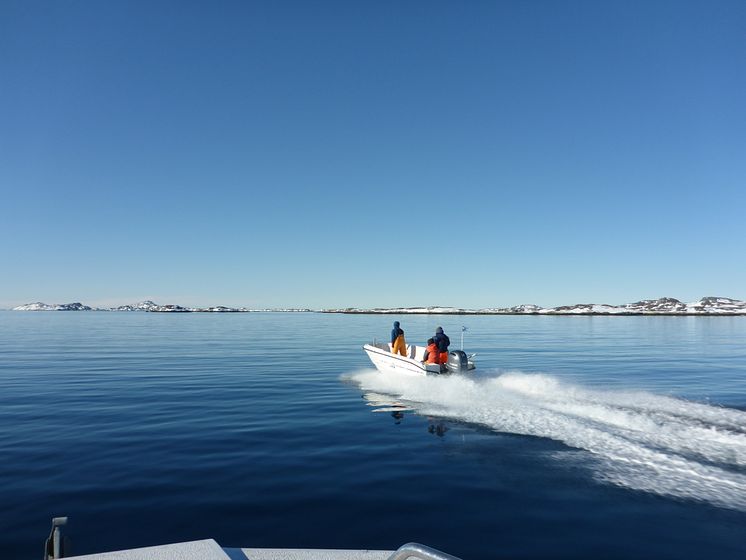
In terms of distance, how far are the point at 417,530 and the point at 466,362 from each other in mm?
13009

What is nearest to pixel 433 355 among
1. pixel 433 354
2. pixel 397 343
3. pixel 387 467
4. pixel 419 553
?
pixel 433 354

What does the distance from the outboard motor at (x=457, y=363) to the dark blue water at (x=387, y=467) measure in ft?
2.74

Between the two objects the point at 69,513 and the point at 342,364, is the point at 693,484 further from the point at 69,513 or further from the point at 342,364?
the point at 342,364

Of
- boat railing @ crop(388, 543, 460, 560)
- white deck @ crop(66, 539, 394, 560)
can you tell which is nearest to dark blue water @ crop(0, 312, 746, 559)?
white deck @ crop(66, 539, 394, 560)

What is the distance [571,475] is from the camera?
8.66 metres

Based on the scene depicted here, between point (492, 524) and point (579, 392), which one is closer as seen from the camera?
point (492, 524)

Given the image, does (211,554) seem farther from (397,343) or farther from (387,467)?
(397,343)

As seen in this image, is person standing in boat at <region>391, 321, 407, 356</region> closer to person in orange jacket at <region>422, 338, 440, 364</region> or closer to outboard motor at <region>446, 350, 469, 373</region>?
person in orange jacket at <region>422, 338, 440, 364</region>

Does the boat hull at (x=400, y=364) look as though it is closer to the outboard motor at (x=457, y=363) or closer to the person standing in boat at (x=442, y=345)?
the person standing in boat at (x=442, y=345)

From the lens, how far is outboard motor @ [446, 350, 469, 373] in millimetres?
18969

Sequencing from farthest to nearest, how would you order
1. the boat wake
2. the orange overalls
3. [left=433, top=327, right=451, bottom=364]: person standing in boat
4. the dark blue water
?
the orange overalls
[left=433, top=327, right=451, bottom=364]: person standing in boat
the boat wake
the dark blue water

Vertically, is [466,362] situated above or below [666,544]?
above

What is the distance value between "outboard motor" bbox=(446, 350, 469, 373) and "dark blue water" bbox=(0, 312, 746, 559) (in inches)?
32.8

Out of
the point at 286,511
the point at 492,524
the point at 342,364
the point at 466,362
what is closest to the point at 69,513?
the point at 286,511
